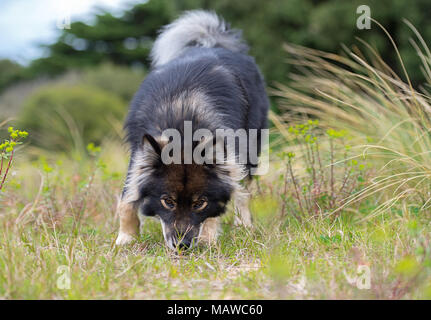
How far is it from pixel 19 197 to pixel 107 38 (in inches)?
637

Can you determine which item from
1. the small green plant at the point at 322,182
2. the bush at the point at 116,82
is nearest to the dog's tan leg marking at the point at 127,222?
the small green plant at the point at 322,182

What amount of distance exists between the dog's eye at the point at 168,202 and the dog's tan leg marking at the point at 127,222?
50 centimetres

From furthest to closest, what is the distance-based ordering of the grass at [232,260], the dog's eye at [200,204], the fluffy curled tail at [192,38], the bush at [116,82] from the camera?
the bush at [116,82], the fluffy curled tail at [192,38], the dog's eye at [200,204], the grass at [232,260]

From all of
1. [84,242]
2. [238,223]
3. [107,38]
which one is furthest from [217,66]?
[107,38]

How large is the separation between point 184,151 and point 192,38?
228 centimetres

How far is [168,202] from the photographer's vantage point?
3.85 m

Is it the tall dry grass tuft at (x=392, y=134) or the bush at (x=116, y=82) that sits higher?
the bush at (x=116, y=82)

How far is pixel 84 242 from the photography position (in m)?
3.95

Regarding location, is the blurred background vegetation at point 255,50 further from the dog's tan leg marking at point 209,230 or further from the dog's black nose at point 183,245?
the dog's black nose at point 183,245

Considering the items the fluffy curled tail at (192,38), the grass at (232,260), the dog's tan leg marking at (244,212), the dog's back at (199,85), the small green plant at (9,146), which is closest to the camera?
the grass at (232,260)

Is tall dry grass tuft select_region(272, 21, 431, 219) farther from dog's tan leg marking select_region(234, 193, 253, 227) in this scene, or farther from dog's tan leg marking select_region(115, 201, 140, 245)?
dog's tan leg marking select_region(115, 201, 140, 245)

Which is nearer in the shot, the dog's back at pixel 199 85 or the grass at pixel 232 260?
the grass at pixel 232 260

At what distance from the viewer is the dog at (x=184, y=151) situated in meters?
3.78
